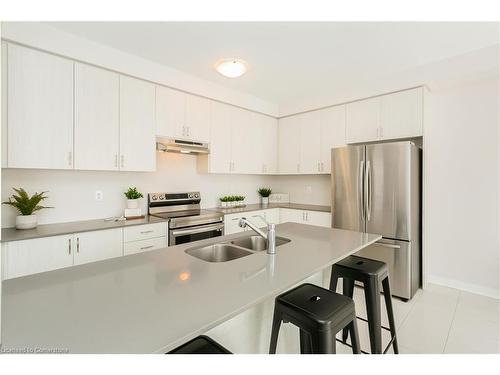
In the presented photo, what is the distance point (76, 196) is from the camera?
111 inches

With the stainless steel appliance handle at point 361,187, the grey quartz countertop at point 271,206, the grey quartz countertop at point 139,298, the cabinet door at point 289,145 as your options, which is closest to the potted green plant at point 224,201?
the grey quartz countertop at point 271,206

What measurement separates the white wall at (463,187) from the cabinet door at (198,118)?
2.66m

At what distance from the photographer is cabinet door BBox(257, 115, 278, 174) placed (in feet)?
14.5

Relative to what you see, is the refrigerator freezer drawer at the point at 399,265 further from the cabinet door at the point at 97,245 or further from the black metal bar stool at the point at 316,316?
the cabinet door at the point at 97,245

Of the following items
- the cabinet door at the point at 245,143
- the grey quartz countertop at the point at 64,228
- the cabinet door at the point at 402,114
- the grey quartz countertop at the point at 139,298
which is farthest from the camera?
the cabinet door at the point at 245,143

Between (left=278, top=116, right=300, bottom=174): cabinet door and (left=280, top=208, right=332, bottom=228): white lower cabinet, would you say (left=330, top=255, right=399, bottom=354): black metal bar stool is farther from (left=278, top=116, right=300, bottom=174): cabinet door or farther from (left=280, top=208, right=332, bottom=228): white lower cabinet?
(left=278, top=116, right=300, bottom=174): cabinet door

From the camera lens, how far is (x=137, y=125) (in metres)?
2.94

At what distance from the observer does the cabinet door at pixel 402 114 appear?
3.09 meters

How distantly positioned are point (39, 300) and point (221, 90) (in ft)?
10.5

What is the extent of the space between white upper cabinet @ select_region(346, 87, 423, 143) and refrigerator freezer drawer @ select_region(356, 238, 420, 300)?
129 cm

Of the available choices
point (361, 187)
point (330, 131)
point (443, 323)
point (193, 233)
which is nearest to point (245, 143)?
point (330, 131)

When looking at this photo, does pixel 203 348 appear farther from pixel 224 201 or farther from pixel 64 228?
pixel 224 201
